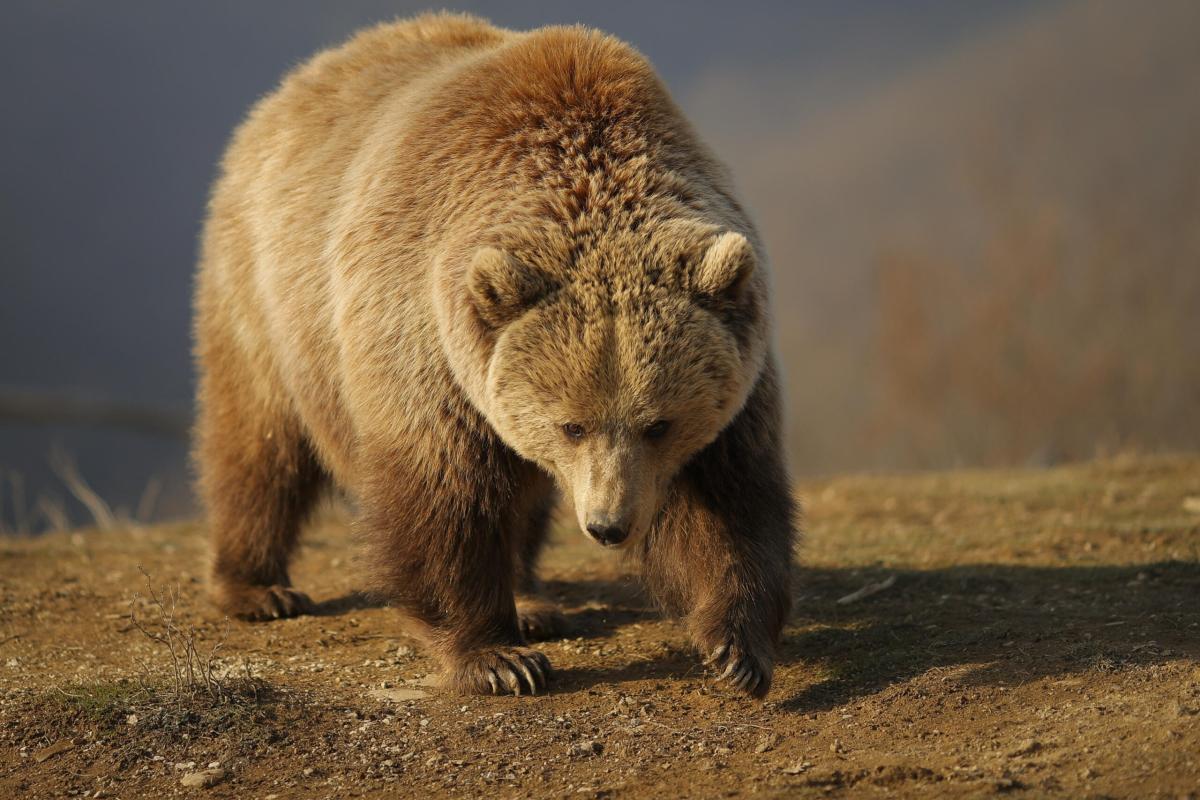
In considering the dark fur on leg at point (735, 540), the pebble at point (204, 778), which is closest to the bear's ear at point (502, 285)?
the dark fur on leg at point (735, 540)

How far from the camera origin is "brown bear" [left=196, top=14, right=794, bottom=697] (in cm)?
447

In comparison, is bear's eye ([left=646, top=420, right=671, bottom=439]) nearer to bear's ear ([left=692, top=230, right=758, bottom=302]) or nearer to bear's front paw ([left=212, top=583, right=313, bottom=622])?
bear's ear ([left=692, top=230, right=758, bottom=302])

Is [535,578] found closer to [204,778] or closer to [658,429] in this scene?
[658,429]

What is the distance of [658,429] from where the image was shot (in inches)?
176

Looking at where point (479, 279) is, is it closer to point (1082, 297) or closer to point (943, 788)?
point (943, 788)

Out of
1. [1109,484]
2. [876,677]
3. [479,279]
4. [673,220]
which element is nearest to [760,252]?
[673,220]

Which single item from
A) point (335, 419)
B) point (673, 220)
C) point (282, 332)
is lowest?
point (335, 419)

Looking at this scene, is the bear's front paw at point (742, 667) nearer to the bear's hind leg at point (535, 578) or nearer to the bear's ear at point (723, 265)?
the bear's hind leg at point (535, 578)

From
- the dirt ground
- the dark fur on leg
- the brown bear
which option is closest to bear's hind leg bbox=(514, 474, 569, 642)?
the brown bear

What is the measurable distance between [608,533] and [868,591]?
240 centimetres

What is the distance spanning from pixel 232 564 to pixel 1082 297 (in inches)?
618

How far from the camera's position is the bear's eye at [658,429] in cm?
445

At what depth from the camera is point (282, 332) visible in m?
6.08

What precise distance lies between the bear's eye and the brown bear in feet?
0.05
